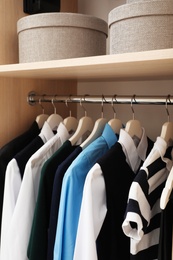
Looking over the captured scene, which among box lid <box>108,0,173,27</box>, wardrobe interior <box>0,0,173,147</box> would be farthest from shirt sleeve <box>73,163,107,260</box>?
wardrobe interior <box>0,0,173,147</box>

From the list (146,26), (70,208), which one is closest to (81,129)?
(70,208)

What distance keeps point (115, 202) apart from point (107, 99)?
33 centimetres

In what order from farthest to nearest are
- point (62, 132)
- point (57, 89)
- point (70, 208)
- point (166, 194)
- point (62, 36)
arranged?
point (57, 89)
point (62, 132)
point (62, 36)
point (70, 208)
point (166, 194)

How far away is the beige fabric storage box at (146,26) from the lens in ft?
2.33

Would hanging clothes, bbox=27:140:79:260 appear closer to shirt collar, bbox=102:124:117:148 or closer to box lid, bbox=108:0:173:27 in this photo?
Result: shirt collar, bbox=102:124:117:148

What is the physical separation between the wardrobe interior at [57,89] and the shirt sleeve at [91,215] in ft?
1.55

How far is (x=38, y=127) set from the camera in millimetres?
1123

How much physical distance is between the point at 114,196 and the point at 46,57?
43 cm

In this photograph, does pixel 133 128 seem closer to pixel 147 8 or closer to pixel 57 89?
pixel 147 8

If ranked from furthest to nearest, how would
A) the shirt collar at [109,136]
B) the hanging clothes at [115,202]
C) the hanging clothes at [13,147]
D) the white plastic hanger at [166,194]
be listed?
the hanging clothes at [13,147] < the shirt collar at [109,136] < the hanging clothes at [115,202] < the white plastic hanger at [166,194]

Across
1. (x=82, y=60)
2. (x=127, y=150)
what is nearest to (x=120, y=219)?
(x=127, y=150)

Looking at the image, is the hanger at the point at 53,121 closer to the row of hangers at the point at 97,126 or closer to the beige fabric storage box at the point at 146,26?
the row of hangers at the point at 97,126

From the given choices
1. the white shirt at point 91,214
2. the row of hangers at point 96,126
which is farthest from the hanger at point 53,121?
the white shirt at point 91,214

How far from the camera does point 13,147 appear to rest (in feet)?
3.42
